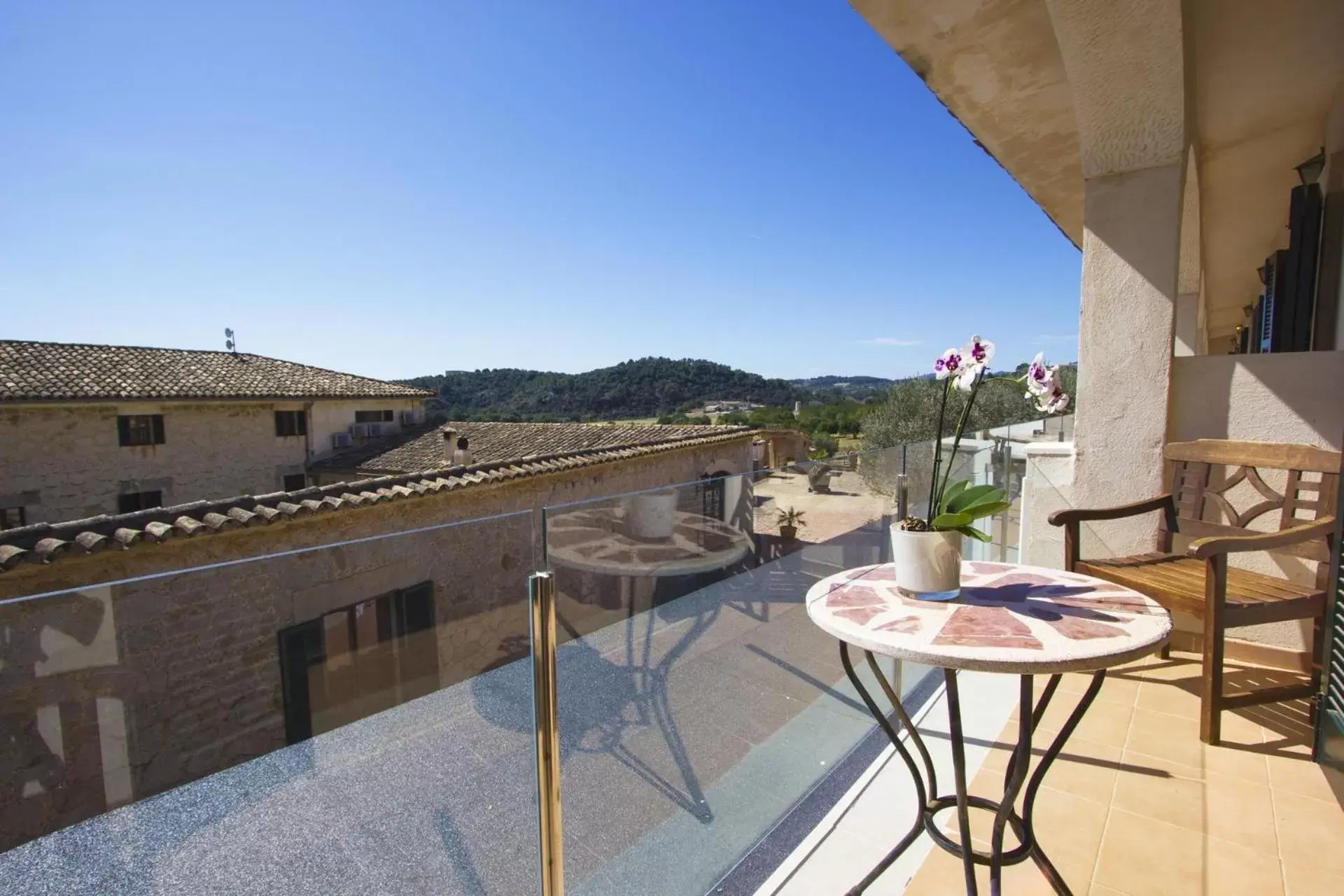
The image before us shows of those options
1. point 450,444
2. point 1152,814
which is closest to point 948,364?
point 1152,814

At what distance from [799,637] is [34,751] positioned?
6.04ft

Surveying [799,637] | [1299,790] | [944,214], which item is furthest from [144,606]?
[944,214]

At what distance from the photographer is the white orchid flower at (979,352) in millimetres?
1571

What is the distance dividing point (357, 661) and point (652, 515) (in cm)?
74

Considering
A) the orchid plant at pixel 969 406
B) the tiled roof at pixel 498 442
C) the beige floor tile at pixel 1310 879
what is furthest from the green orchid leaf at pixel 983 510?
the tiled roof at pixel 498 442

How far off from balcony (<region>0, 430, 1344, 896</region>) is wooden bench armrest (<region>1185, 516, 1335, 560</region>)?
703mm

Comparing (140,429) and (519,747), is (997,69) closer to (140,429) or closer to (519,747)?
(519,747)

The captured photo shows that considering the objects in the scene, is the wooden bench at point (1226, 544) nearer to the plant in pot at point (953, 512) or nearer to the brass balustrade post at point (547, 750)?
the plant in pot at point (953, 512)

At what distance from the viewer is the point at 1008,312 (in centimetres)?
1580

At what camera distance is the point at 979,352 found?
1587 mm

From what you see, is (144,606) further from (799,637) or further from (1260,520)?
(1260,520)

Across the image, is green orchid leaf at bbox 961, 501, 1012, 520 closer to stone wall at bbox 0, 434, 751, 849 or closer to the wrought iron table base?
the wrought iron table base

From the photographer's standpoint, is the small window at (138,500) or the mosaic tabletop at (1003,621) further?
the small window at (138,500)

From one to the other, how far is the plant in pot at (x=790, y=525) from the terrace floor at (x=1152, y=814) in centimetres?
88
